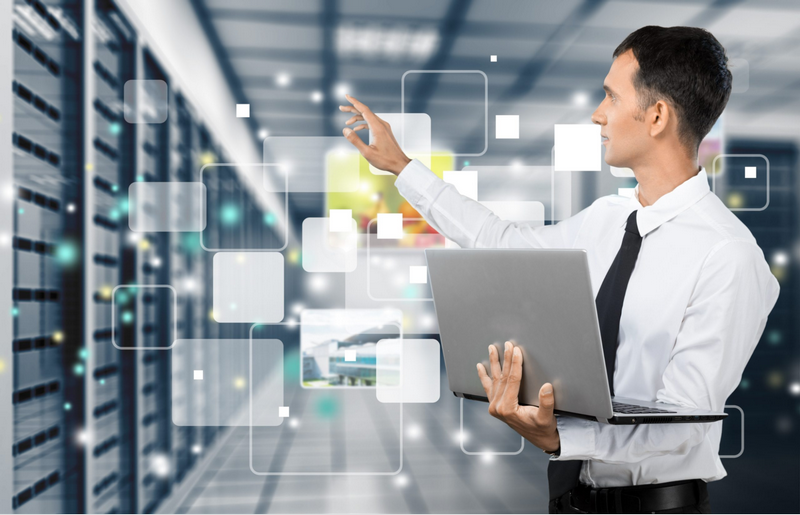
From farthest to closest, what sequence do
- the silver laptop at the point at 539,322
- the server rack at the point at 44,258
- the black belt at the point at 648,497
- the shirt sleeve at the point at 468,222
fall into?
the server rack at the point at 44,258, the shirt sleeve at the point at 468,222, the black belt at the point at 648,497, the silver laptop at the point at 539,322

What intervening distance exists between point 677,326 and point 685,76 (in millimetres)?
476

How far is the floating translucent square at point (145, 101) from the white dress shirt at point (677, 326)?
4.63 feet

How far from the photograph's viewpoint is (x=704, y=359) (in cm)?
101

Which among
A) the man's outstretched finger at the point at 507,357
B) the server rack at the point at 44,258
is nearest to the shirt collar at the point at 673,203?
the man's outstretched finger at the point at 507,357

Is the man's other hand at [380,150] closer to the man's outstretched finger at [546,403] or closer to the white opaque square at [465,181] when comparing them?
the white opaque square at [465,181]

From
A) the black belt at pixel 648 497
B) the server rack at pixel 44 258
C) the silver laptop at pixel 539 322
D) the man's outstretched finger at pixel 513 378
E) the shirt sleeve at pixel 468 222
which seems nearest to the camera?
the silver laptop at pixel 539 322

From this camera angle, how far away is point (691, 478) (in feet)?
3.72

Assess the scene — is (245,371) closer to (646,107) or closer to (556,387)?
(556,387)

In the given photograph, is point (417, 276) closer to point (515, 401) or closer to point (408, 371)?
point (408, 371)

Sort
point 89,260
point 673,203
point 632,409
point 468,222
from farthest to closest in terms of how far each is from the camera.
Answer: point 89,260 < point 468,222 < point 673,203 < point 632,409

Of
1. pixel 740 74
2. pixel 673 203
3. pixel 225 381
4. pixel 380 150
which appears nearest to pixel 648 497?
pixel 673 203

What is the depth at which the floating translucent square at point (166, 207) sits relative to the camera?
6.37 ft

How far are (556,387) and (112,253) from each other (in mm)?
1535

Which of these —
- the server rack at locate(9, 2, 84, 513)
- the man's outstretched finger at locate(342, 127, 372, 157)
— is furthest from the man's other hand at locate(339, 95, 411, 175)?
the server rack at locate(9, 2, 84, 513)
